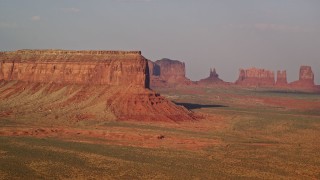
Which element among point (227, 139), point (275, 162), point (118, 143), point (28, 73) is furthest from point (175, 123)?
point (28, 73)

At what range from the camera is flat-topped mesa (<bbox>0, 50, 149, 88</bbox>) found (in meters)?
91.6

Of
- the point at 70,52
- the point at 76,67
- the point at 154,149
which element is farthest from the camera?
the point at 70,52

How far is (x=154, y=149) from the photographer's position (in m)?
54.8

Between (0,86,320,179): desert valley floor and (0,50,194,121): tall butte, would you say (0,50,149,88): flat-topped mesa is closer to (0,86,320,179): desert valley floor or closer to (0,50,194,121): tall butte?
(0,50,194,121): tall butte

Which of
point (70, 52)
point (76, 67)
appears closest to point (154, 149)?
point (76, 67)

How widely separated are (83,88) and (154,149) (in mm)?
42490

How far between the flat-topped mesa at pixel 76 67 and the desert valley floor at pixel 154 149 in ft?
39.4

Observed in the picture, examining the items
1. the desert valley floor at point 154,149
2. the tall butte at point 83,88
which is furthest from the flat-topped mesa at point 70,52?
the desert valley floor at point 154,149

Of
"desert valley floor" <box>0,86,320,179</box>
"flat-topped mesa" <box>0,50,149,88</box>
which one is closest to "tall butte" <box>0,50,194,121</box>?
"flat-topped mesa" <box>0,50,149,88</box>

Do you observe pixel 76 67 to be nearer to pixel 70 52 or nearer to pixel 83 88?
pixel 83 88

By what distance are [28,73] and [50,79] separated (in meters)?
6.58

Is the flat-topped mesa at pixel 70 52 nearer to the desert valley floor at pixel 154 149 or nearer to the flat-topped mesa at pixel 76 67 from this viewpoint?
the flat-topped mesa at pixel 76 67

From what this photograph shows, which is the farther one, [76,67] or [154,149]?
[76,67]

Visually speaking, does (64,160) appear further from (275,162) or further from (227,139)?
(227,139)
